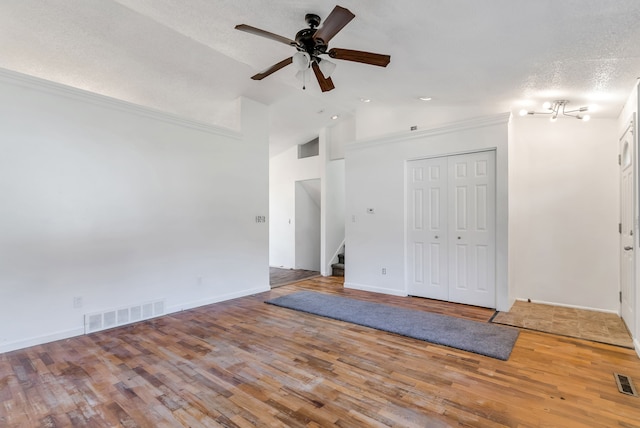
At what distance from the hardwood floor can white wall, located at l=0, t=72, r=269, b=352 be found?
54 cm

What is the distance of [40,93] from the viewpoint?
314 cm

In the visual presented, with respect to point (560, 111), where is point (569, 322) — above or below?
below

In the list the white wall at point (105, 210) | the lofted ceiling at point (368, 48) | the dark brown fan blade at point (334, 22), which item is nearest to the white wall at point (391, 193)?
the lofted ceiling at point (368, 48)

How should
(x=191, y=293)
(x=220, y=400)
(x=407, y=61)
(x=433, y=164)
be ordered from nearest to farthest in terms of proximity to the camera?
(x=220, y=400) → (x=407, y=61) → (x=191, y=293) → (x=433, y=164)

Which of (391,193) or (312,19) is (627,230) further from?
(312,19)

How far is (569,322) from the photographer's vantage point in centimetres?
365

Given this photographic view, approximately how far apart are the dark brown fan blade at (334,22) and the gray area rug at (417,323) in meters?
2.95

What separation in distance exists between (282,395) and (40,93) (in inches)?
147

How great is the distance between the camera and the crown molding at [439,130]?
4.12m

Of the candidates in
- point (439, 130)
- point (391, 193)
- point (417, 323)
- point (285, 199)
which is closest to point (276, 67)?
point (439, 130)

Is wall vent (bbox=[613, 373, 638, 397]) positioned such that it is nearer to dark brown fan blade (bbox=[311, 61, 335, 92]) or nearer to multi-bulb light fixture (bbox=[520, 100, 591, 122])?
multi-bulb light fixture (bbox=[520, 100, 591, 122])

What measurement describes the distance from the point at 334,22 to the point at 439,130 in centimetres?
302

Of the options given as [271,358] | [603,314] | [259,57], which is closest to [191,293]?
[271,358]

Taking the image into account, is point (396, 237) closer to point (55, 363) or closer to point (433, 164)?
point (433, 164)
